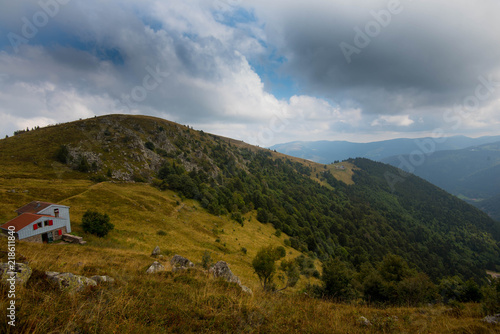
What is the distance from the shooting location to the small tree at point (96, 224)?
2873 centimetres

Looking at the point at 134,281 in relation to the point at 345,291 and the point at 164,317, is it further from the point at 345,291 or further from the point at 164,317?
the point at 345,291

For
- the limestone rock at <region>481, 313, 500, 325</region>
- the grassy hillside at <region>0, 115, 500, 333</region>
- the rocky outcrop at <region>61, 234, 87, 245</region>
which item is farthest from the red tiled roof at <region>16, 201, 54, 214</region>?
the limestone rock at <region>481, 313, 500, 325</region>

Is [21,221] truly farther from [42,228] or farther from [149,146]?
[149,146]

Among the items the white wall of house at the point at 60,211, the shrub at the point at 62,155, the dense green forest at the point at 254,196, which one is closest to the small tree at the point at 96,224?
the white wall of house at the point at 60,211

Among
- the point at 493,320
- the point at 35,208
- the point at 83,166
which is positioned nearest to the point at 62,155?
the point at 83,166

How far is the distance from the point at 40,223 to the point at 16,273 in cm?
2762

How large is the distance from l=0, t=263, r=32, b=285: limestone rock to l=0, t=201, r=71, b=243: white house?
2519cm

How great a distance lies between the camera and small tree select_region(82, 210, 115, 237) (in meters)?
28.7

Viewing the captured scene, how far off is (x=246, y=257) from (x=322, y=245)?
5895 cm

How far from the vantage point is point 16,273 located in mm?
6066

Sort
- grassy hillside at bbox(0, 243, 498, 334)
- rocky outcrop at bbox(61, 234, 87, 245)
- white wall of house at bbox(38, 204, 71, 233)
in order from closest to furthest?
grassy hillside at bbox(0, 243, 498, 334), rocky outcrop at bbox(61, 234, 87, 245), white wall of house at bbox(38, 204, 71, 233)

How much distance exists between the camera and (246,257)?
131 ft

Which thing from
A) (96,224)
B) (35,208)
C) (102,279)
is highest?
(35,208)

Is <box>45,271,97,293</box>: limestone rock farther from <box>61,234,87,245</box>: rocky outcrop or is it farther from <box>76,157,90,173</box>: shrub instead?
<box>76,157,90,173</box>: shrub
